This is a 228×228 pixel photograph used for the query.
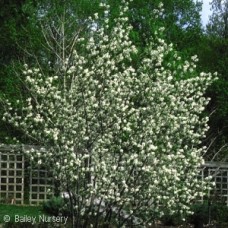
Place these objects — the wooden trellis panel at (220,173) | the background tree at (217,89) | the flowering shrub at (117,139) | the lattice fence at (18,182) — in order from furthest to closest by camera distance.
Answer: the background tree at (217,89) → the lattice fence at (18,182) → the wooden trellis panel at (220,173) → the flowering shrub at (117,139)

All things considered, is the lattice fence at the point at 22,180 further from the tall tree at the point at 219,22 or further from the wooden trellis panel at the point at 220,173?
the tall tree at the point at 219,22

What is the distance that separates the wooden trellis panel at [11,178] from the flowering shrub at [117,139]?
821 cm

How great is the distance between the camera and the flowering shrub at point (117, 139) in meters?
6.86

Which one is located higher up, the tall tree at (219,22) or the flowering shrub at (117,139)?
the tall tree at (219,22)

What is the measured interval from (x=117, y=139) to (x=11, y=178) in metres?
9.22

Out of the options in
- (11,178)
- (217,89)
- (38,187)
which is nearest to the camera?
(38,187)

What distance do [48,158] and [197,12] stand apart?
2132cm

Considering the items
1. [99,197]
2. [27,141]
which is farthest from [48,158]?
[27,141]

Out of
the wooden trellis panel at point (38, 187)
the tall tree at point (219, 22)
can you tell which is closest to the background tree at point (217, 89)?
the tall tree at point (219, 22)

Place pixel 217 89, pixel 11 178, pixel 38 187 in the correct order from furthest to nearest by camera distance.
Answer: pixel 217 89 → pixel 11 178 → pixel 38 187

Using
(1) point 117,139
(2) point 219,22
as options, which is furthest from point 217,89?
(1) point 117,139

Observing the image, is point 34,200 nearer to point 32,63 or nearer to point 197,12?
point 32,63

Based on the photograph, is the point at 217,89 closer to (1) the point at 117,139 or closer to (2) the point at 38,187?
(2) the point at 38,187

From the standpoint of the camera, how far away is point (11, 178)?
1580cm
